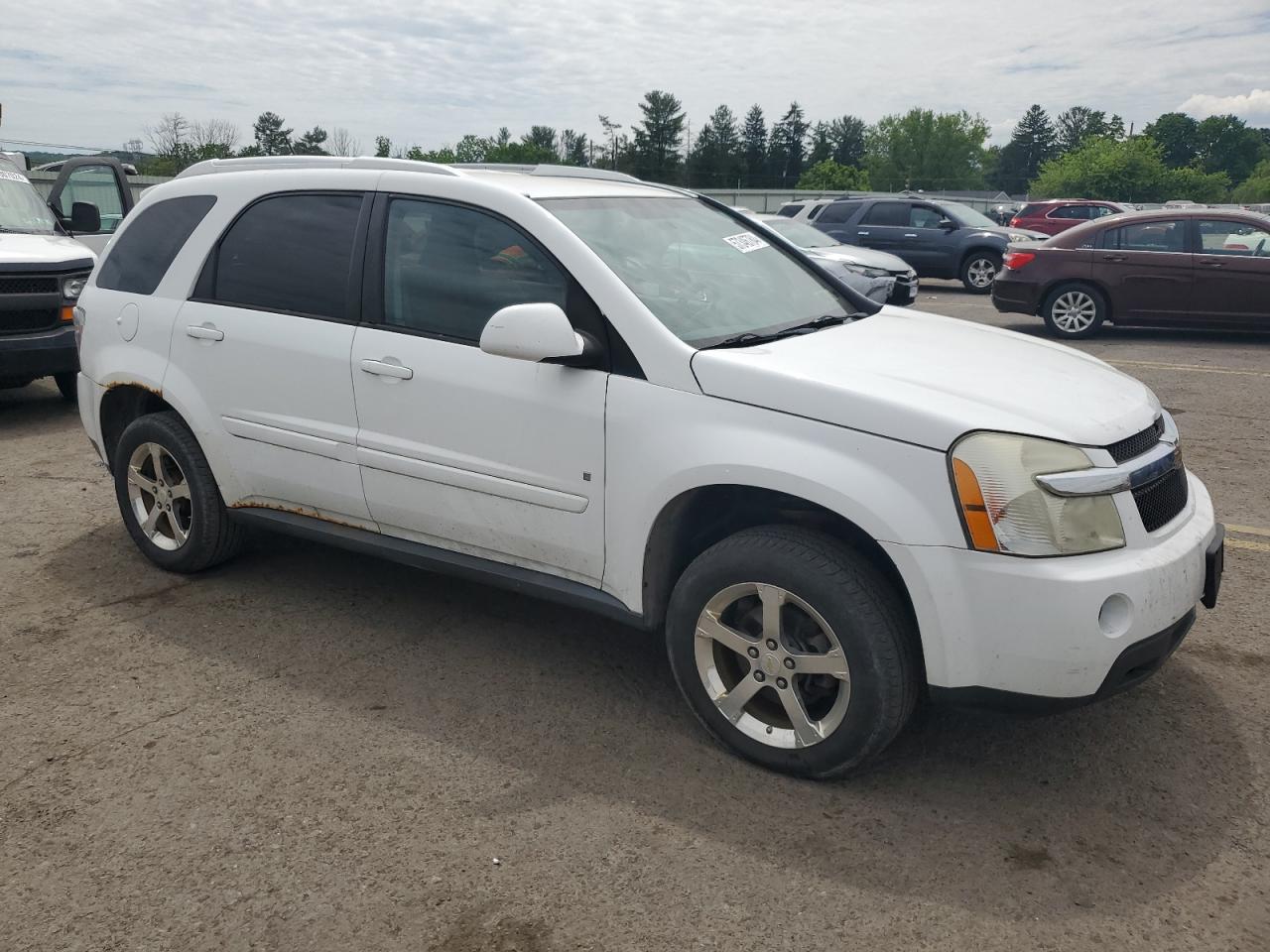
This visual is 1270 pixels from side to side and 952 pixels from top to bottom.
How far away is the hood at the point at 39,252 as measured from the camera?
8016mm

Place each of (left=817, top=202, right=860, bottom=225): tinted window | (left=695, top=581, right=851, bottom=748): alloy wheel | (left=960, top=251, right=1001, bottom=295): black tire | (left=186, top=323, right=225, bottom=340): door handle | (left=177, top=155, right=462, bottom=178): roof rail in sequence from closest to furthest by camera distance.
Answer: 1. (left=695, top=581, right=851, bottom=748): alloy wheel
2. (left=177, top=155, right=462, bottom=178): roof rail
3. (left=186, top=323, right=225, bottom=340): door handle
4. (left=960, top=251, right=1001, bottom=295): black tire
5. (left=817, top=202, right=860, bottom=225): tinted window

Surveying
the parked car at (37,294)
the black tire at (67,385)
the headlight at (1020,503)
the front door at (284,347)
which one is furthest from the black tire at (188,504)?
the black tire at (67,385)

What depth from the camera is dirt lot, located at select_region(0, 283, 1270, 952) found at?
262 centimetres

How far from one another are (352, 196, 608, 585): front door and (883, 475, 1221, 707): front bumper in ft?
3.57

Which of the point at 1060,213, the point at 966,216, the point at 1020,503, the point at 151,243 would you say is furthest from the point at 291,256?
the point at 1060,213

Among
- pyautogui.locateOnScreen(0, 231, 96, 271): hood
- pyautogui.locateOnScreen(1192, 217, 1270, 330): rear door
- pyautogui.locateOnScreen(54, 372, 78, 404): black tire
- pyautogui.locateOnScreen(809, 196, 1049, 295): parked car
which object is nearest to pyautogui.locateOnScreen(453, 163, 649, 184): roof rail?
pyautogui.locateOnScreen(0, 231, 96, 271): hood

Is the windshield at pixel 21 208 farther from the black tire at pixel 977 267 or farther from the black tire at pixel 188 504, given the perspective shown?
the black tire at pixel 977 267

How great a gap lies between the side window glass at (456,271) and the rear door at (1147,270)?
34.6 ft

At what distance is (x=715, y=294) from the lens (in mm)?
3799

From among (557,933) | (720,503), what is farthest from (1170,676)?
(557,933)

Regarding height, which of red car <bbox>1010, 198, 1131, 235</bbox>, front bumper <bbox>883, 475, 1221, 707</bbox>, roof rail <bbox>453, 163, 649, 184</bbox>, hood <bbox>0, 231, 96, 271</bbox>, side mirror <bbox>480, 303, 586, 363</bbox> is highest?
roof rail <bbox>453, 163, 649, 184</bbox>

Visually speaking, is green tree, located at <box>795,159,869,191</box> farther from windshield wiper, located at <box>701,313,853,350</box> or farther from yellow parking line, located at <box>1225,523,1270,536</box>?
windshield wiper, located at <box>701,313,853,350</box>

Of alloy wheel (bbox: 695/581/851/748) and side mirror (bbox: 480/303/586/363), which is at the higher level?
side mirror (bbox: 480/303/586/363)

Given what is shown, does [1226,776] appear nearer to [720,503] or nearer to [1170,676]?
[1170,676]
